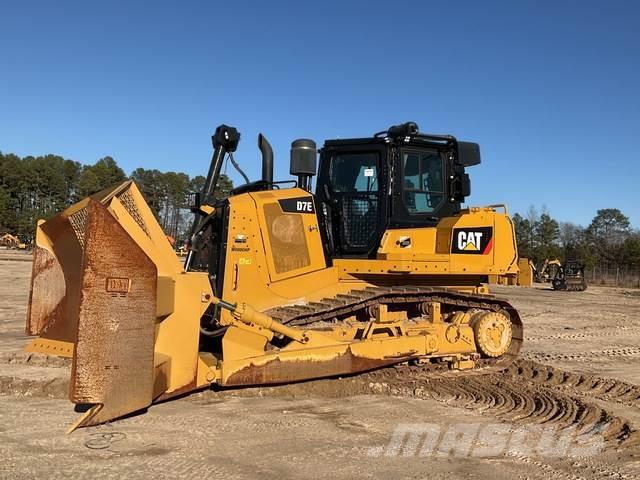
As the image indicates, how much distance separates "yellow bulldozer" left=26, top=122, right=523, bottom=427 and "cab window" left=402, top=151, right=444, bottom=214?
0.7 inches

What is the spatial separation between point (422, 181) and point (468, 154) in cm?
72

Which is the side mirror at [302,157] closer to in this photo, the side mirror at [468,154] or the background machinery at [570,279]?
the side mirror at [468,154]

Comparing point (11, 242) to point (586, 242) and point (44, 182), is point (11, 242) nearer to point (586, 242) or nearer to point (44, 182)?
point (44, 182)

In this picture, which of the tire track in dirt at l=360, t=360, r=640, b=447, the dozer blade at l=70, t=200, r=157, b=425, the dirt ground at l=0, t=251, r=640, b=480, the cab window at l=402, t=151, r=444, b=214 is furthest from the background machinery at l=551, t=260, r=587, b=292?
the dozer blade at l=70, t=200, r=157, b=425

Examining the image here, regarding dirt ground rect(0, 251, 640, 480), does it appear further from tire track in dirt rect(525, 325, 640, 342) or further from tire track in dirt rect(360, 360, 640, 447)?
tire track in dirt rect(525, 325, 640, 342)

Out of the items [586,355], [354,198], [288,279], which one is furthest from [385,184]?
[586,355]

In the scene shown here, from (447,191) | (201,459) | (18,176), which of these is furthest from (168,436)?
(18,176)

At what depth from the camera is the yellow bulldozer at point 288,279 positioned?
4309 mm

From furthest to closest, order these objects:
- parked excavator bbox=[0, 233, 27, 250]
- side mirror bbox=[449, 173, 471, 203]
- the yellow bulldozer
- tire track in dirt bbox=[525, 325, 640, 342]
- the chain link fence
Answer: parked excavator bbox=[0, 233, 27, 250]
the chain link fence
tire track in dirt bbox=[525, 325, 640, 342]
side mirror bbox=[449, 173, 471, 203]
the yellow bulldozer

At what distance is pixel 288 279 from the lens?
671 centimetres

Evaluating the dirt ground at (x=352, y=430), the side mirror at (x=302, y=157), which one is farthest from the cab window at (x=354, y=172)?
the dirt ground at (x=352, y=430)

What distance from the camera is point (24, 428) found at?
4.80 m

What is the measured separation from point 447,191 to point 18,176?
271 ft
